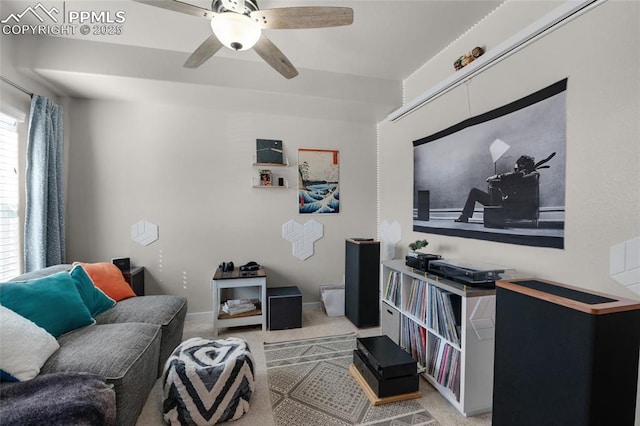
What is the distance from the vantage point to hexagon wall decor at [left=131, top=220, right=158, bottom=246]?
292cm

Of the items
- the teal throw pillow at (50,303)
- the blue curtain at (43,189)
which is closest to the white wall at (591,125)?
the teal throw pillow at (50,303)

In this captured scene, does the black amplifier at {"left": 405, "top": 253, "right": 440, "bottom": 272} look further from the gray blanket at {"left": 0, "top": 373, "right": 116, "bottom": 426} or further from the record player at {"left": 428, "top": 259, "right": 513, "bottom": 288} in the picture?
the gray blanket at {"left": 0, "top": 373, "right": 116, "bottom": 426}

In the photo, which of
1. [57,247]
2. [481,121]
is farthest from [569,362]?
[57,247]

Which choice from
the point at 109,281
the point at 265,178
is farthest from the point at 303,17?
the point at 109,281

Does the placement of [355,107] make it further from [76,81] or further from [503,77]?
[76,81]

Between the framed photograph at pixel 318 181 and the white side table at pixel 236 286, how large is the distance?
1.01m

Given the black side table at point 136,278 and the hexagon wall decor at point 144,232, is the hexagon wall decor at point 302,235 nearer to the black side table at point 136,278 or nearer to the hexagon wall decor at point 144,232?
the hexagon wall decor at point 144,232

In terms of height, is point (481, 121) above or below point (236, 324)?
above

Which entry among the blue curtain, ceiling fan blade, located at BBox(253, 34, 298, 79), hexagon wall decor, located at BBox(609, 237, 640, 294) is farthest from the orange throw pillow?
hexagon wall decor, located at BBox(609, 237, 640, 294)

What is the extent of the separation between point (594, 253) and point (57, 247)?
3923 millimetres

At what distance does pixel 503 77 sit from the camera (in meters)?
1.82

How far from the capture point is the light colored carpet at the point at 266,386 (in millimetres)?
1564

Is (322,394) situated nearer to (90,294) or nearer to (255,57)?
(90,294)

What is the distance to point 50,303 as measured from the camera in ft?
5.15
